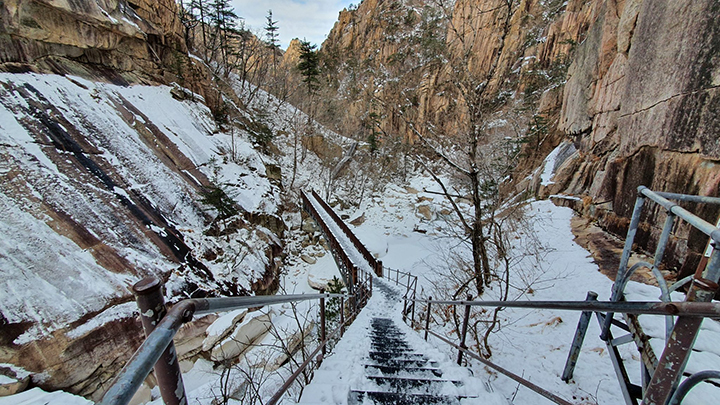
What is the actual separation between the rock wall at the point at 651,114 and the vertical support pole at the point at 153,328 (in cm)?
682

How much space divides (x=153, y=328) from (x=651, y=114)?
8.70 metres

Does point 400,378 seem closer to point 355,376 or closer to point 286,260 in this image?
point 355,376

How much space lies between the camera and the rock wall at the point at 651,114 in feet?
13.8

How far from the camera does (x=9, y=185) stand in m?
5.93

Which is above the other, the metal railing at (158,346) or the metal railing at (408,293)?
the metal railing at (158,346)

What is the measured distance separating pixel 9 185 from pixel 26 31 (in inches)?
256

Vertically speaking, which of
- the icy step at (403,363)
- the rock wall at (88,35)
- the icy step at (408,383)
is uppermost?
the rock wall at (88,35)

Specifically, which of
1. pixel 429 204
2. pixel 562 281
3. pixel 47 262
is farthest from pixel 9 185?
pixel 429 204

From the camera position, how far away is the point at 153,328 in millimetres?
840

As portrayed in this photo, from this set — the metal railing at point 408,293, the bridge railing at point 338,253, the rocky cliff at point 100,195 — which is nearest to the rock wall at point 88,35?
the rocky cliff at point 100,195

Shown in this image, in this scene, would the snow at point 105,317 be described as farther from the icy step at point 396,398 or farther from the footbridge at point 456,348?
the icy step at point 396,398

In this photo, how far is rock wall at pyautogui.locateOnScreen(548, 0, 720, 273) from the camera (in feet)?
13.8

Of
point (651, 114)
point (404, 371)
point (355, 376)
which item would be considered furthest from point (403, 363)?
point (651, 114)

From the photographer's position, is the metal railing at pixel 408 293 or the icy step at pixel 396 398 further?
the metal railing at pixel 408 293
